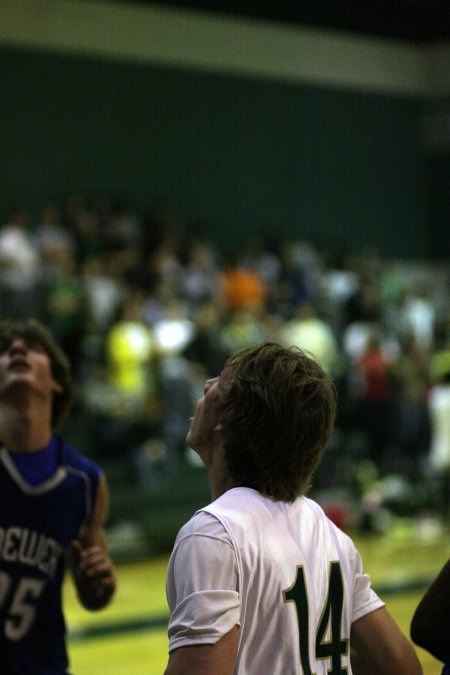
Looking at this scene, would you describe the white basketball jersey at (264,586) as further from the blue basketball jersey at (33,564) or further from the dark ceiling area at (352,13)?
the dark ceiling area at (352,13)

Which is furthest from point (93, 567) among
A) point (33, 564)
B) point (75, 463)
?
point (75, 463)

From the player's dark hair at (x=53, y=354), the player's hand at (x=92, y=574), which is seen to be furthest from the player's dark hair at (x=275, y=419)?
the player's dark hair at (x=53, y=354)

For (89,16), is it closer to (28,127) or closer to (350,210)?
(28,127)

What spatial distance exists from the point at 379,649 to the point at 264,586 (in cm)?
38

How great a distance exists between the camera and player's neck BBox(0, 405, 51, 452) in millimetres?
3406

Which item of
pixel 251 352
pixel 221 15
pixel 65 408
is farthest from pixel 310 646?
pixel 221 15

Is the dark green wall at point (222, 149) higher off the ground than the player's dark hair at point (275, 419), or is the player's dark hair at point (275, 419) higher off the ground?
the dark green wall at point (222, 149)

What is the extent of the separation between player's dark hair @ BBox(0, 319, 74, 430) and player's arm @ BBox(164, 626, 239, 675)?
175 centimetres

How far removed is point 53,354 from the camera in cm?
361

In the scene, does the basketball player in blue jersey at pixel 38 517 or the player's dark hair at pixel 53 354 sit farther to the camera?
the player's dark hair at pixel 53 354

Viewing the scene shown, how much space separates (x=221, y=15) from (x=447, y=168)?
16.7 feet

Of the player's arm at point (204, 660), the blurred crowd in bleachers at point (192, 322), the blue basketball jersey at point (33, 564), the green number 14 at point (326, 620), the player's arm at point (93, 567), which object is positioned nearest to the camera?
the player's arm at point (204, 660)

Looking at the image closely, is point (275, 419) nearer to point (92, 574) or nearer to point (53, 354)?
point (92, 574)

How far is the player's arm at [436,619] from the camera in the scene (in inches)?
94.5
